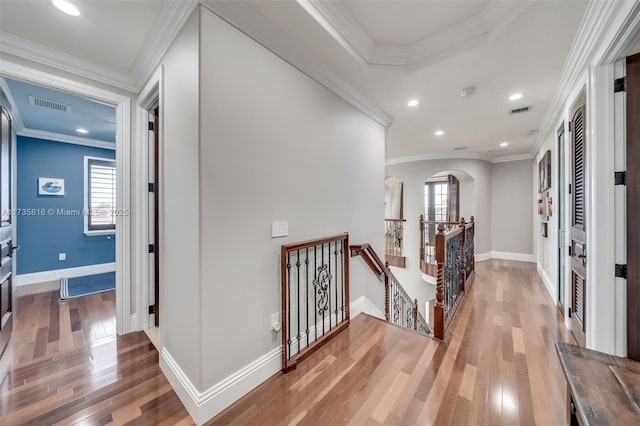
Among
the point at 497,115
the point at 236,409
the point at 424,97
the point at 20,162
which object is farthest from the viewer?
the point at 20,162

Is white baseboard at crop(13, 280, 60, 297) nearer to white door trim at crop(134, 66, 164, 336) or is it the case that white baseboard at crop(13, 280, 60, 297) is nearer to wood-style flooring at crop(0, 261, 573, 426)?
wood-style flooring at crop(0, 261, 573, 426)

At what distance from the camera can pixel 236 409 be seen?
1.55 meters

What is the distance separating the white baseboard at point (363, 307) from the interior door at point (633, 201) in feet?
6.62

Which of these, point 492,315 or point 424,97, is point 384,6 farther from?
point 492,315

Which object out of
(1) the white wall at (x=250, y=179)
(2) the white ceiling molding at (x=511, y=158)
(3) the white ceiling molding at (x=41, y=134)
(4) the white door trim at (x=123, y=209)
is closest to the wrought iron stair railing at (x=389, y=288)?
(1) the white wall at (x=250, y=179)

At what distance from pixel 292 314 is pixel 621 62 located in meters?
3.04

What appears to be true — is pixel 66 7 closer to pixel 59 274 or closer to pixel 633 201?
pixel 633 201

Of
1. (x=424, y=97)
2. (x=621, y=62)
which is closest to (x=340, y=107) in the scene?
(x=424, y=97)

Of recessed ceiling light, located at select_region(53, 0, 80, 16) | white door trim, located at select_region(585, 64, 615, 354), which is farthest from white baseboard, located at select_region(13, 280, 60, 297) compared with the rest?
white door trim, located at select_region(585, 64, 615, 354)

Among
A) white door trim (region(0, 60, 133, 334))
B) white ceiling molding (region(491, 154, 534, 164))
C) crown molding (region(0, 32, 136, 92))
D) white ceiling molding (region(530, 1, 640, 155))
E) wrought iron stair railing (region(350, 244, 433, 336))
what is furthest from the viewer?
white ceiling molding (region(491, 154, 534, 164))

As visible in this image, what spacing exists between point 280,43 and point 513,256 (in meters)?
7.03

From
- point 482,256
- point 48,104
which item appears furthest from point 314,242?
point 482,256

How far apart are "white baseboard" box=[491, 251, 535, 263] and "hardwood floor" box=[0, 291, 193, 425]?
23.6ft

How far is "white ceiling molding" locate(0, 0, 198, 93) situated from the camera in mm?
1582
